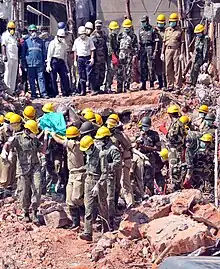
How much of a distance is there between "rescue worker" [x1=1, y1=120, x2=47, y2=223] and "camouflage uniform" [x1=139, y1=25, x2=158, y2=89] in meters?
6.35

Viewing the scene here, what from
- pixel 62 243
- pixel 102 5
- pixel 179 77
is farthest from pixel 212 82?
pixel 62 243

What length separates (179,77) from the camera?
20156mm

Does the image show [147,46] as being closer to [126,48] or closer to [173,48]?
[126,48]

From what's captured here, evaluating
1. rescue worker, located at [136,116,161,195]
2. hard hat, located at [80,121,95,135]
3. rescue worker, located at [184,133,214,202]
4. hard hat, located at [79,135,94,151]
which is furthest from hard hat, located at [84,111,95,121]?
hard hat, located at [79,135,94,151]

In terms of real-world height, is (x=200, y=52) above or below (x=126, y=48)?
below

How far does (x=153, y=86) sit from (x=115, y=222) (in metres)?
7.75

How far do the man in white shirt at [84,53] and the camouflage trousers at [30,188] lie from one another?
5.90m

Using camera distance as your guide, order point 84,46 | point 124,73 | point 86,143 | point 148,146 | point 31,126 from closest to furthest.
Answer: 1. point 86,143
2. point 31,126
3. point 148,146
4. point 84,46
5. point 124,73

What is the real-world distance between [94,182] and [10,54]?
6.81m

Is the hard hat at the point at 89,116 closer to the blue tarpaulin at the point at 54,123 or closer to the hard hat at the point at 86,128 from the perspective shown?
the blue tarpaulin at the point at 54,123

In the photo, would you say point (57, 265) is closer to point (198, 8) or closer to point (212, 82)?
point (212, 82)

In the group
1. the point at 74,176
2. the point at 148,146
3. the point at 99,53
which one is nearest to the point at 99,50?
the point at 99,53

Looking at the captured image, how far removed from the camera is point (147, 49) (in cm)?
1981

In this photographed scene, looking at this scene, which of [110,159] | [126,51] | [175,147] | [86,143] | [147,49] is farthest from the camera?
[147,49]
